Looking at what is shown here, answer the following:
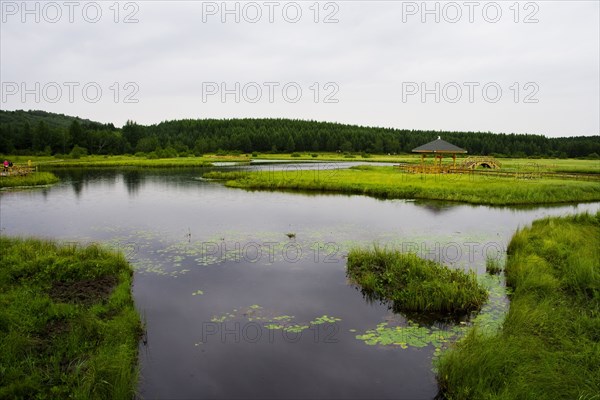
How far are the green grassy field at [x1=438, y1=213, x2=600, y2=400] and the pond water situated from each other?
727 mm

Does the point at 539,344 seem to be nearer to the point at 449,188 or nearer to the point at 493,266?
the point at 493,266

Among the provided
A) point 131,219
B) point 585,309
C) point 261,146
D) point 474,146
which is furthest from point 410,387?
point 474,146

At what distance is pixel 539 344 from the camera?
8688mm

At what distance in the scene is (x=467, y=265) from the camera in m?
15.1

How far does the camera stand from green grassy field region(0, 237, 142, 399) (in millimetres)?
7137

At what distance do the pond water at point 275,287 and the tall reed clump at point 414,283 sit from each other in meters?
0.47

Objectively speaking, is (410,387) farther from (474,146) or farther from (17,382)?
(474,146)

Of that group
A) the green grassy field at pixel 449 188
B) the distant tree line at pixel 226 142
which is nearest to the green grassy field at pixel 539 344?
the green grassy field at pixel 449 188

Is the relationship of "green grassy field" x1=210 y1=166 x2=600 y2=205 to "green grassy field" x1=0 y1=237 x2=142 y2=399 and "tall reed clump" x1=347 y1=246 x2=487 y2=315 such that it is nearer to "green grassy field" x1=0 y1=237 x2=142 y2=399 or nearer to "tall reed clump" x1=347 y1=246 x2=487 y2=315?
"tall reed clump" x1=347 y1=246 x2=487 y2=315

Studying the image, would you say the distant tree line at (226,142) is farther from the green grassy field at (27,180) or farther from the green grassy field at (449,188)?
the green grassy field at (449,188)

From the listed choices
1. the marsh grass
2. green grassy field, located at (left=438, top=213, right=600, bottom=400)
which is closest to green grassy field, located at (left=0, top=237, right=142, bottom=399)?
green grassy field, located at (left=438, top=213, right=600, bottom=400)

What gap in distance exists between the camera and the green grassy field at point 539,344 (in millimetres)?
7195

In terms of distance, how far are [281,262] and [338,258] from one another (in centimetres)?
223

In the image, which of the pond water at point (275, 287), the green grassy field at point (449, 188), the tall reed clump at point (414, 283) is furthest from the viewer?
the green grassy field at point (449, 188)
